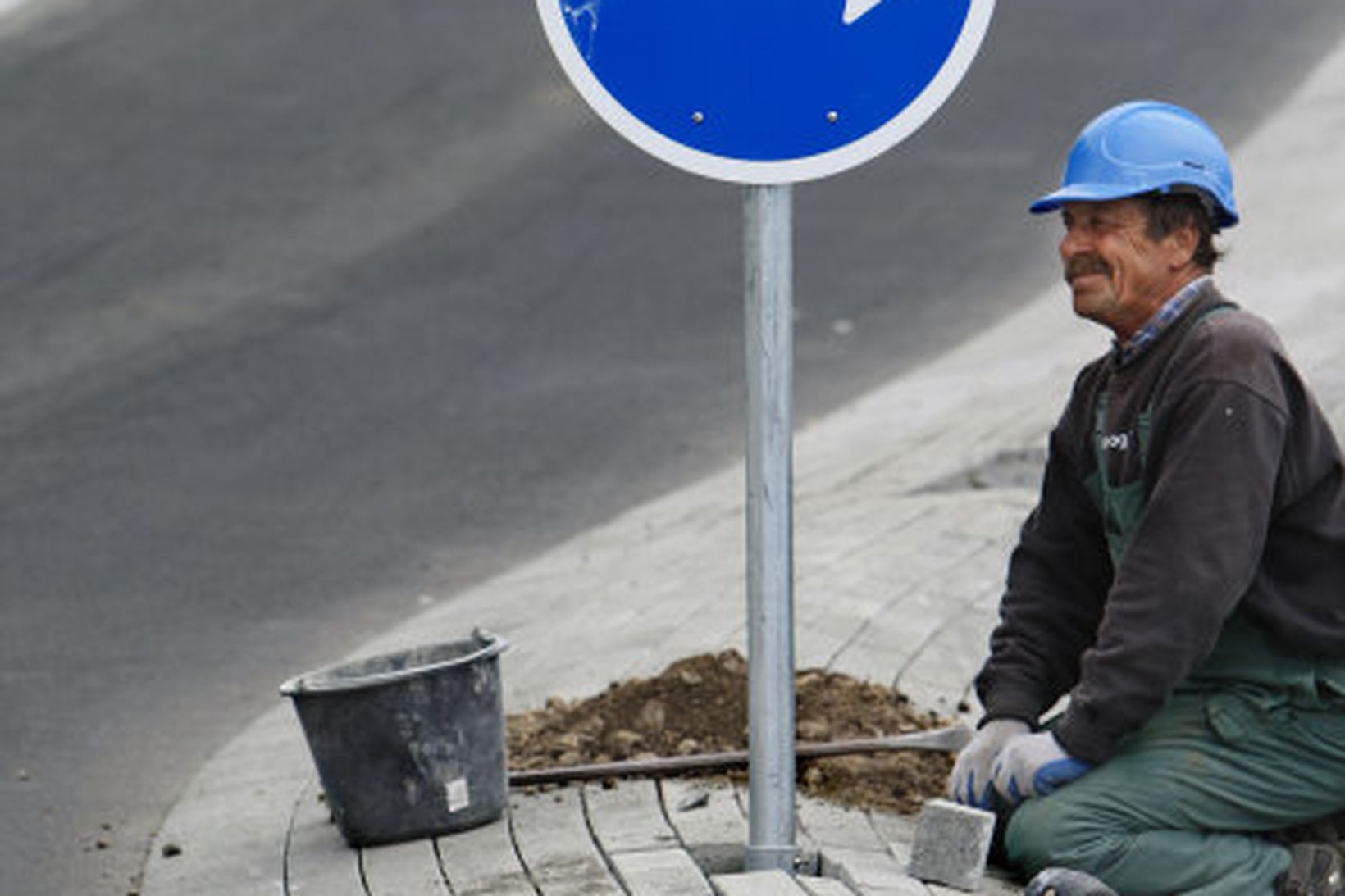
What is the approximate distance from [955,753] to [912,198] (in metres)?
9.68

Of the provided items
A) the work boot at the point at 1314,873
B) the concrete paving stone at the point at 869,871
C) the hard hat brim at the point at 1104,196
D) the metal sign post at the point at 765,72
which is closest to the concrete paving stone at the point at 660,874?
the concrete paving stone at the point at 869,871

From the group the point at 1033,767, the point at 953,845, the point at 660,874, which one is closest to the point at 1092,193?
the point at 1033,767

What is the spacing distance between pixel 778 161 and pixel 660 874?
1.35 metres

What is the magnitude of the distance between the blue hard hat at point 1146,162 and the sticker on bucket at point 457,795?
1643 mm

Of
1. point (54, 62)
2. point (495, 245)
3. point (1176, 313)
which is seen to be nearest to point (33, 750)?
point (1176, 313)

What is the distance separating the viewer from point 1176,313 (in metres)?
5.11

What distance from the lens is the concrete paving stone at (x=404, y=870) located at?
504 cm

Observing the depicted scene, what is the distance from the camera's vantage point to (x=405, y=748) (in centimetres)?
533

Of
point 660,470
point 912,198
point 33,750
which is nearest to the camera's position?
→ point 33,750

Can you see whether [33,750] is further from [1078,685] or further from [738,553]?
[1078,685]

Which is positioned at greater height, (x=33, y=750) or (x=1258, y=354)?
(x=1258, y=354)

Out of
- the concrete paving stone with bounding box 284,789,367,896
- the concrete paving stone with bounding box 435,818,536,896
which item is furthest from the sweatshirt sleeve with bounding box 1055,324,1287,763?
the concrete paving stone with bounding box 284,789,367,896

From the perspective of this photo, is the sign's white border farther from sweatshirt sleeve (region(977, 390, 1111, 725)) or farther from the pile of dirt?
the pile of dirt

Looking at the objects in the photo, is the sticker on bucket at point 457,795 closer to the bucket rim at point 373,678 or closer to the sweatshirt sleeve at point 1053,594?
the bucket rim at point 373,678
